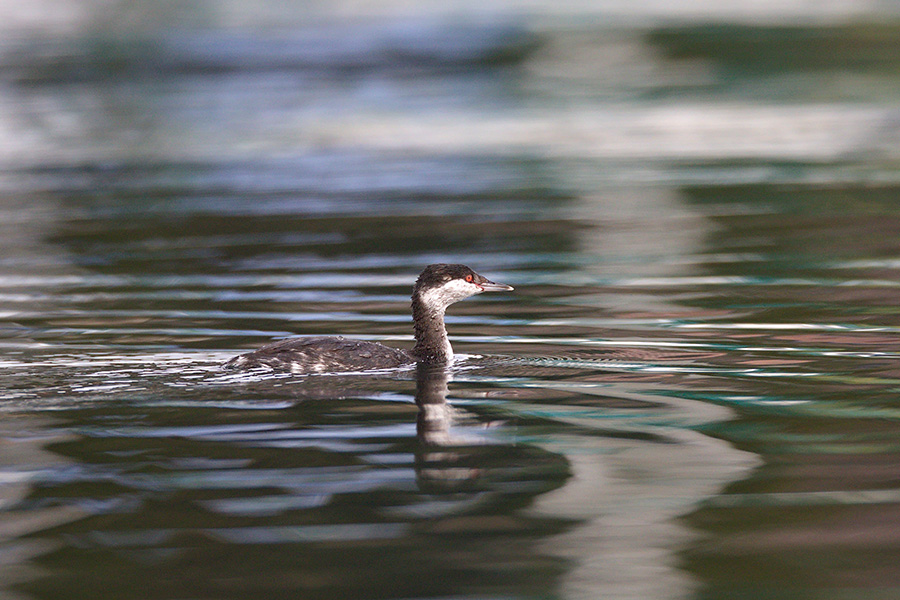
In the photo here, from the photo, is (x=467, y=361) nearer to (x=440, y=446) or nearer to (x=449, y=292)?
(x=449, y=292)

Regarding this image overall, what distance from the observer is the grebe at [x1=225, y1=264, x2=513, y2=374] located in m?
9.27

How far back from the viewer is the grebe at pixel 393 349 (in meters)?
9.27

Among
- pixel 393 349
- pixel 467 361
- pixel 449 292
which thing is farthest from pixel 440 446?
pixel 449 292

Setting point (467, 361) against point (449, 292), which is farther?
point (449, 292)

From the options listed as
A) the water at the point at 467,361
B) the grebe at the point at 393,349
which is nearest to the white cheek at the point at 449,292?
the grebe at the point at 393,349

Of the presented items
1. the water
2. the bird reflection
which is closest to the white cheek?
the water

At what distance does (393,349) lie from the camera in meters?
9.95

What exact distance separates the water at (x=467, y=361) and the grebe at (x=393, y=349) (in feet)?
0.79

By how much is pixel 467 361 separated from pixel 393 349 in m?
0.50

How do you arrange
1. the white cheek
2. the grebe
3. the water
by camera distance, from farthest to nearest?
the white cheek → the grebe → the water

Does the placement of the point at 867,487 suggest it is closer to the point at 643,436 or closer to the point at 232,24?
the point at 643,436

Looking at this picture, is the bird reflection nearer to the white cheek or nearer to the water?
the water

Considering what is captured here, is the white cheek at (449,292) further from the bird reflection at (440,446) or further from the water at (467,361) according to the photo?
the bird reflection at (440,446)

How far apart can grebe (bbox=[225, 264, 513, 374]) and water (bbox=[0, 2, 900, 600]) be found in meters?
0.24
